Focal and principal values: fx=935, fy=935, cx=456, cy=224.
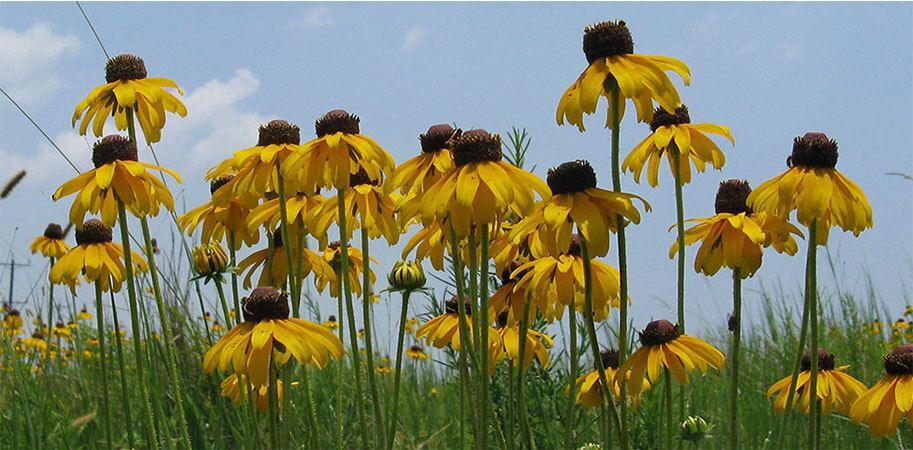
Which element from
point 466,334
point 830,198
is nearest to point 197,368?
point 466,334

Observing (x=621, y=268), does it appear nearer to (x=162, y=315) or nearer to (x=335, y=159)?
(x=335, y=159)

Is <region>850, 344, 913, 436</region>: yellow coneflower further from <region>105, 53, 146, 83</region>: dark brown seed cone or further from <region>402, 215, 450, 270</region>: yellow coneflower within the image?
<region>105, 53, 146, 83</region>: dark brown seed cone

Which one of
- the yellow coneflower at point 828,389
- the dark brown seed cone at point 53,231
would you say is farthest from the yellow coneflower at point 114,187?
the dark brown seed cone at point 53,231

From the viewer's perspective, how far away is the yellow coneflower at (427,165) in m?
2.06

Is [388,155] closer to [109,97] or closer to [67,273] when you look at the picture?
[109,97]

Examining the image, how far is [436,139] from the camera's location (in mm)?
2191

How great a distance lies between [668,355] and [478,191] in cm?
88

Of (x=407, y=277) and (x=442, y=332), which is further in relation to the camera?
(x=442, y=332)

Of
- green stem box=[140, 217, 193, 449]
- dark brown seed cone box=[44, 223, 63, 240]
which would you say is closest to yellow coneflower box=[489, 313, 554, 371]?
green stem box=[140, 217, 193, 449]

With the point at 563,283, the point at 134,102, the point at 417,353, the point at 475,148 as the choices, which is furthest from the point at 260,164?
the point at 417,353

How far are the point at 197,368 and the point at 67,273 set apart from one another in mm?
1619

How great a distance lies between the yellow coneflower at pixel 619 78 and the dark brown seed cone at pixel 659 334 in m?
0.73

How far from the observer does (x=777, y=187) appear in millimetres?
2215

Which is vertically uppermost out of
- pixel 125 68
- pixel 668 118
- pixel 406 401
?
pixel 125 68
